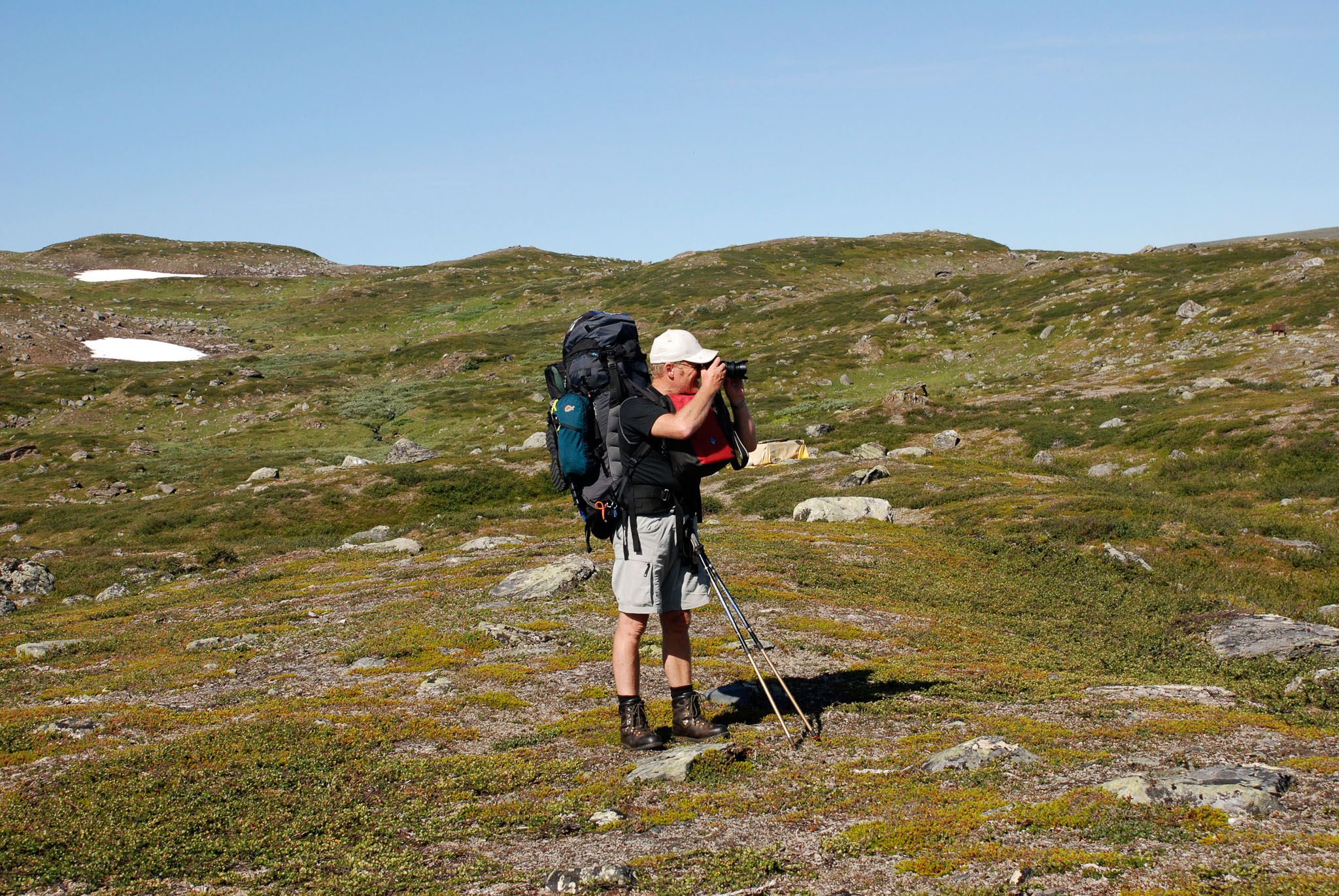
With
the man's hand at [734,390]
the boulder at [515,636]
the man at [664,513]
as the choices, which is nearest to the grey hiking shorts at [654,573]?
the man at [664,513]

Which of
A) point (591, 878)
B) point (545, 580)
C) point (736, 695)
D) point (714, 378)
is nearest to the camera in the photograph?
point (591, 878)

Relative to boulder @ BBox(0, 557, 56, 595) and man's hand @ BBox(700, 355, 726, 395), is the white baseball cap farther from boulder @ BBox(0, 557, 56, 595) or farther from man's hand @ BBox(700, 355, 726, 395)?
boulder @ BBox(0, 557, 56, 595)

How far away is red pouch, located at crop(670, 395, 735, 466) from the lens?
867 cm

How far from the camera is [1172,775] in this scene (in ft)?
24.7

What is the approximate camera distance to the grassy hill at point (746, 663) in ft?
22.6

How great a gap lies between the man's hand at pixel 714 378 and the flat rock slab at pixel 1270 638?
11352mm

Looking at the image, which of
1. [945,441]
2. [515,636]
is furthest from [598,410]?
[945,441]

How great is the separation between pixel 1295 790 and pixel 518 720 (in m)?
8.68

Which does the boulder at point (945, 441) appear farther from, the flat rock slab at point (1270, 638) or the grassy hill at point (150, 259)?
the grassy hill at point (150, 259)

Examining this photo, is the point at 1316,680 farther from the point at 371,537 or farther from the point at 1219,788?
the point at 371,537

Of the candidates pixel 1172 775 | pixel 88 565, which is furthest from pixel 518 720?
pixel 88 565

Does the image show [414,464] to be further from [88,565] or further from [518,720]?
[518,720]

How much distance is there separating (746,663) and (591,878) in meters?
7.93

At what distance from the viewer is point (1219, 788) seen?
7.16 m
